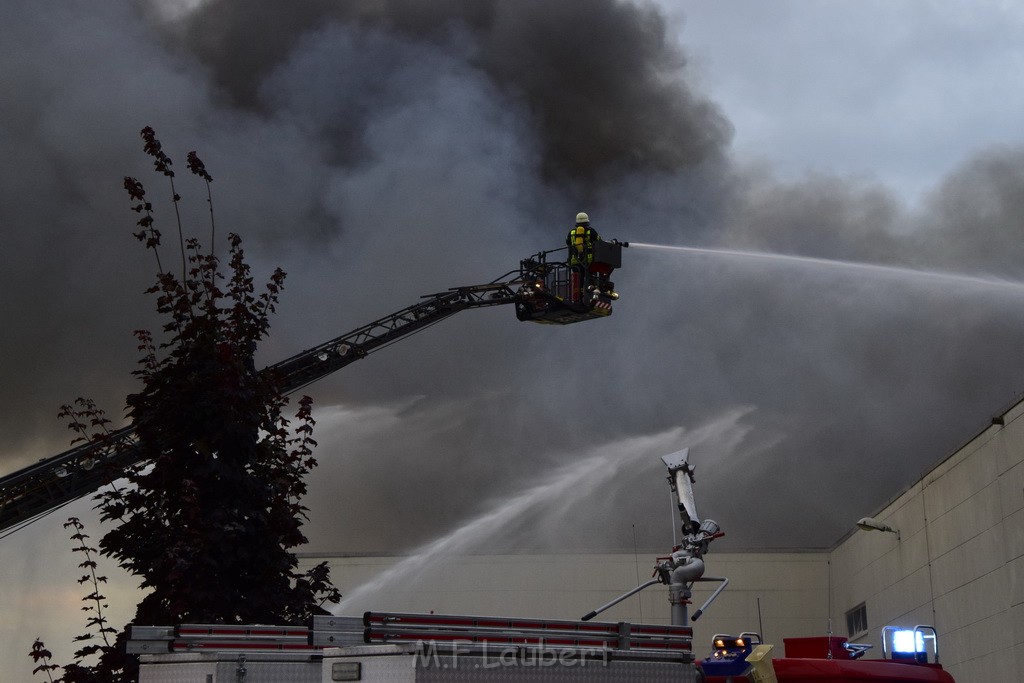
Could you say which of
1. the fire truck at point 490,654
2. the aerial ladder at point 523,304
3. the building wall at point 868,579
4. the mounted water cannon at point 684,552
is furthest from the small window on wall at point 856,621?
the fire truck at point 490,654

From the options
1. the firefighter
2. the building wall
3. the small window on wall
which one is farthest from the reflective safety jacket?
the small window on wall

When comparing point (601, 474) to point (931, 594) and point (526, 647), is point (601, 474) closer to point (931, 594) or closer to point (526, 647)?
point (931, 594)

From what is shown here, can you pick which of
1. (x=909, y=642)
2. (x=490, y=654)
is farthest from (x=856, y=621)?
(x=490, y=654)

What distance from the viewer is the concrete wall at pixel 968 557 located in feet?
73.4

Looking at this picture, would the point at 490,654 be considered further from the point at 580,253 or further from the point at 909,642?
the point at 580,253

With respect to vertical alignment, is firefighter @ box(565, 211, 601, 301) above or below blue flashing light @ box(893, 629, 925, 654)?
above

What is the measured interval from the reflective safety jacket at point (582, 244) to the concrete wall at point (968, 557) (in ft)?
26.1

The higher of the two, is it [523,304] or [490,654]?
[523,304]

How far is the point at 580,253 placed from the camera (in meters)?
19.8

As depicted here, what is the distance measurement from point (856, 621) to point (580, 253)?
19857 millimetres

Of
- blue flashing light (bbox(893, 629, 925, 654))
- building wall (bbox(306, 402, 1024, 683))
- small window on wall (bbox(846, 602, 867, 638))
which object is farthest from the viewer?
small window on wall (bbox(846, 602, 867, 638))

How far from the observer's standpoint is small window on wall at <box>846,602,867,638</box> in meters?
34.4

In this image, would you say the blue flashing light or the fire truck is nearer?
the fire truck

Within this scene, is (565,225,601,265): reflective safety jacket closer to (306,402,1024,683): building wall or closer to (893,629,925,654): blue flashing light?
(306,402,1024,683): building wall
